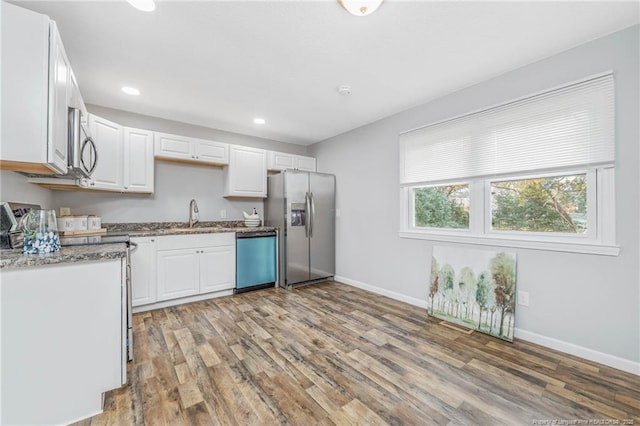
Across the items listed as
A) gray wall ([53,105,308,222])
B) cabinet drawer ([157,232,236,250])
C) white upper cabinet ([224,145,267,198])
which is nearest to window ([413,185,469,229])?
white upper cabinet ([224,145,267,198])

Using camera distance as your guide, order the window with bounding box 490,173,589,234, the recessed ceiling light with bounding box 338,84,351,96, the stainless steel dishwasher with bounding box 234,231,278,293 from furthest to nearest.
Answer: the stainless steel dishwasher with bounding box 234,231,278,293
the recessed ceiling light with bounding box 338,84,351,96
the window with bounding box 490,173,589,234

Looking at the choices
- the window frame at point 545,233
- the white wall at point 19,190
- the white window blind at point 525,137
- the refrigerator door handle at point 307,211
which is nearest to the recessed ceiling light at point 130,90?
the white wall at point 19,190

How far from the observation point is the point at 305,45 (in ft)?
6.66

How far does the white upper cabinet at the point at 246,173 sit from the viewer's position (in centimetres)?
391

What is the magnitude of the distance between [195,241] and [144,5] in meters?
2.42

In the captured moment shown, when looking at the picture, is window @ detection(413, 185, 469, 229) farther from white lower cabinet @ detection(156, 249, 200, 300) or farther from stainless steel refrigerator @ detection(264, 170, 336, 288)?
white lower cabinet @ detection(156, 249, 200, 300)

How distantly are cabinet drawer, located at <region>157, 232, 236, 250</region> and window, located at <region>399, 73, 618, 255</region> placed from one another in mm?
2432

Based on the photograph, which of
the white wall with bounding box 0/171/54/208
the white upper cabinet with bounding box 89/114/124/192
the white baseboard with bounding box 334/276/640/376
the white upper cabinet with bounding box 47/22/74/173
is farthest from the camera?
the white upper cabinet with bounding box 89/114/124/192

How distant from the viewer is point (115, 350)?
160cm

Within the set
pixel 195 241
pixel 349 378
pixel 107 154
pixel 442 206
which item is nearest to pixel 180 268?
pixel 195 241

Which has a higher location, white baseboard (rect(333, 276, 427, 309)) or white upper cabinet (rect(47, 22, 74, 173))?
white upper cabinet (rect(47, 22, 74, 173))

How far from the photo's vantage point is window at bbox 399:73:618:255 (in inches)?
78.0

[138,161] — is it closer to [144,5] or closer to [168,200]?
[168,200]

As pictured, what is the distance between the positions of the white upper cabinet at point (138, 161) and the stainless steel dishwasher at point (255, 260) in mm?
1321
